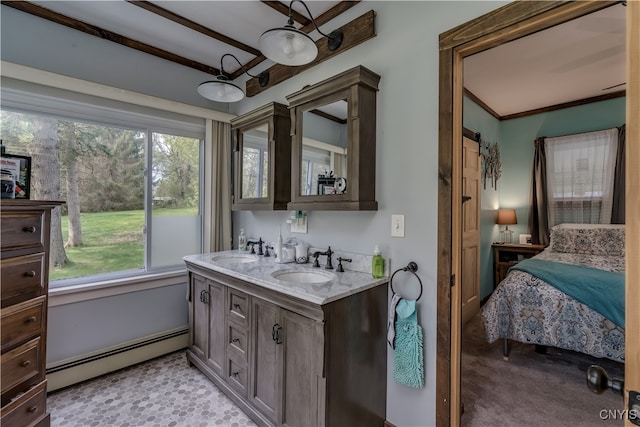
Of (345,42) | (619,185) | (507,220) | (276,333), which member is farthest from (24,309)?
(619,185)

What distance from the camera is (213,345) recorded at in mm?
2195

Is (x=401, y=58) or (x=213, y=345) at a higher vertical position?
(x=401, y=58)

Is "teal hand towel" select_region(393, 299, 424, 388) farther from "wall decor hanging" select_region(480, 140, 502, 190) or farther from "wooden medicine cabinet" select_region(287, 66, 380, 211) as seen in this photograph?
"wall decor hanging" select_region(480, 140, 502, 190)

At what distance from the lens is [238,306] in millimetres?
1939

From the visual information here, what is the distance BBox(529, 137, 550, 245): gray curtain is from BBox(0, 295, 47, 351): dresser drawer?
5349 mm

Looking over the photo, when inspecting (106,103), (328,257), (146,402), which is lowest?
(146,402)

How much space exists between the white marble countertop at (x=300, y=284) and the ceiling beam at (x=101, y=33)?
74.6 inches

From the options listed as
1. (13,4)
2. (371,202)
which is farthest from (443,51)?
(13,4)

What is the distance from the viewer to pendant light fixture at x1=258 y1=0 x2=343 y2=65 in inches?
61.8

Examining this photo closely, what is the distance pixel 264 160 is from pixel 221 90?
2.04 ft

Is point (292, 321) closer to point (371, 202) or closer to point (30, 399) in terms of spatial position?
point (371, 202)

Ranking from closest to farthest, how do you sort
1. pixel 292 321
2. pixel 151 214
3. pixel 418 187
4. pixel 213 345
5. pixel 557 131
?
pixel 292 321, pixel 418 187, pixel 213 345, pixel 151 214, pixel 557 131

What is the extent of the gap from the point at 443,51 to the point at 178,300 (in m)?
2.98

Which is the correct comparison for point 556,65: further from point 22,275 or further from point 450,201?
point 22,275
